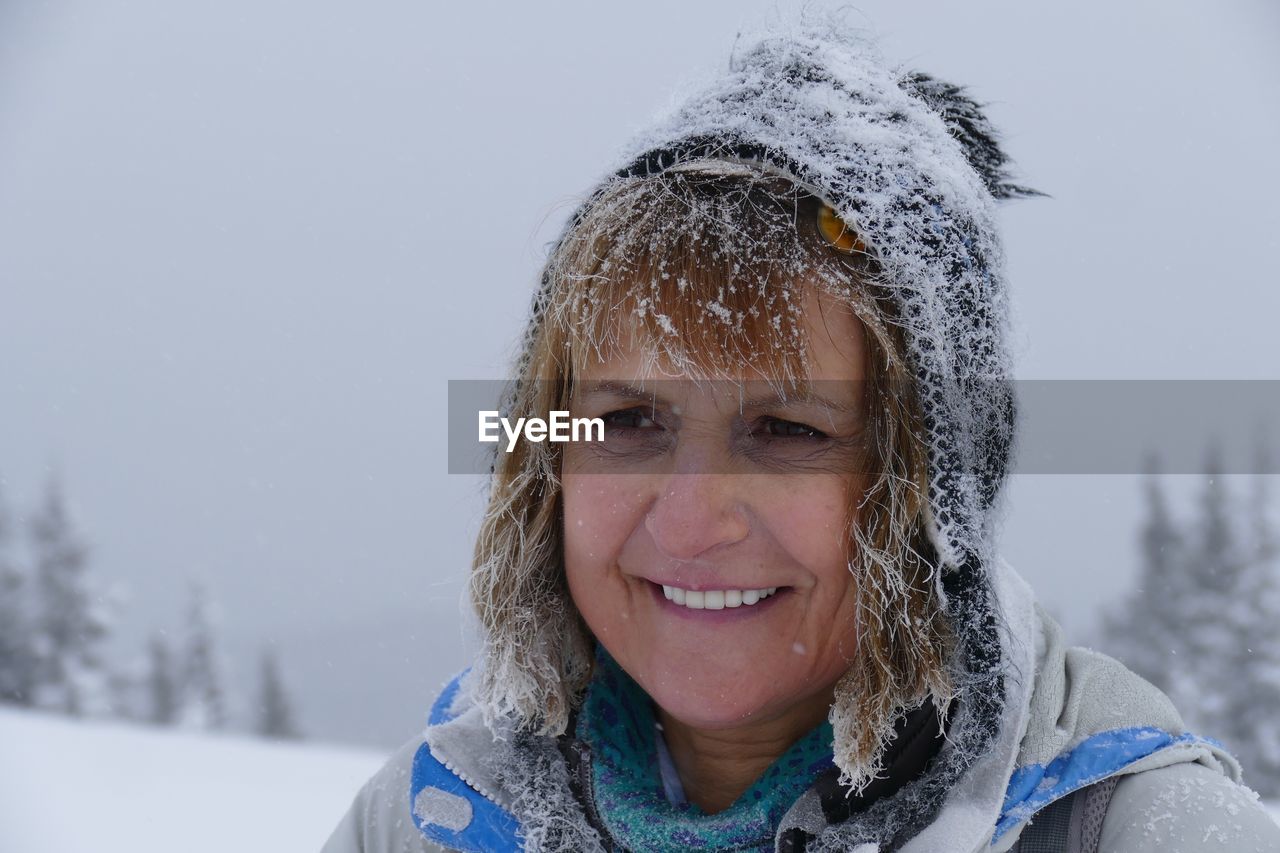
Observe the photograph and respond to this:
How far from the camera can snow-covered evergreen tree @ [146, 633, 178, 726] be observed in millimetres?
23391

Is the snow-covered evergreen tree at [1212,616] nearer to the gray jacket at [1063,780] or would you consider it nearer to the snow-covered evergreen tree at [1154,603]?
the snow-covered evergreen tree at [1154,603]

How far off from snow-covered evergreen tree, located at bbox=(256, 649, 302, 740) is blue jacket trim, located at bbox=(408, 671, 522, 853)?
72.8ft

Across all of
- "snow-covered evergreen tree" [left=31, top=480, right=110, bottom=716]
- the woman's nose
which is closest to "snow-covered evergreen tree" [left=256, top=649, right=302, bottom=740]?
"snow-covered evergreen tree" [left=31, top=480, right=110, bottom=716]

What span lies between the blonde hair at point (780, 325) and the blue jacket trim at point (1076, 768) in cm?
18

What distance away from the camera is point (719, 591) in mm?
1644

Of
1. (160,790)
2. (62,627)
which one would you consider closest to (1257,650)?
(160,790)

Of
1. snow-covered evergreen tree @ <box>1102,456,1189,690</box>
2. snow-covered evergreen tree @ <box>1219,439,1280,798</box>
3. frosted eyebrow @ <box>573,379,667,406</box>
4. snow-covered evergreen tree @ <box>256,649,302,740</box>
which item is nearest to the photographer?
frosted eyebrow @ <box>573,379,667,406</box>

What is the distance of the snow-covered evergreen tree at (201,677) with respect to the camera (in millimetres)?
23375

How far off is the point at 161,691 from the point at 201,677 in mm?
985

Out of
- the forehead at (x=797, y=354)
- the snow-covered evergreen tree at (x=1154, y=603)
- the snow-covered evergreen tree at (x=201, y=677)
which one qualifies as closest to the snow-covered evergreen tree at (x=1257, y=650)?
the snow-covered evergreen tree at (x=1154, y=603)

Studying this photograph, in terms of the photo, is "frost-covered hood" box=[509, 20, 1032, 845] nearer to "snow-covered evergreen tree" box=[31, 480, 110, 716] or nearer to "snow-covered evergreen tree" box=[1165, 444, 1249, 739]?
"snow-covered evergreen tree" box=[1165, 444, 1249, 739]

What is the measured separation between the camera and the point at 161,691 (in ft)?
77.4

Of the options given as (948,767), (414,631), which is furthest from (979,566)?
(414,631)

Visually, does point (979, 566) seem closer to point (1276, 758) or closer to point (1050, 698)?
point (1050, 698)
